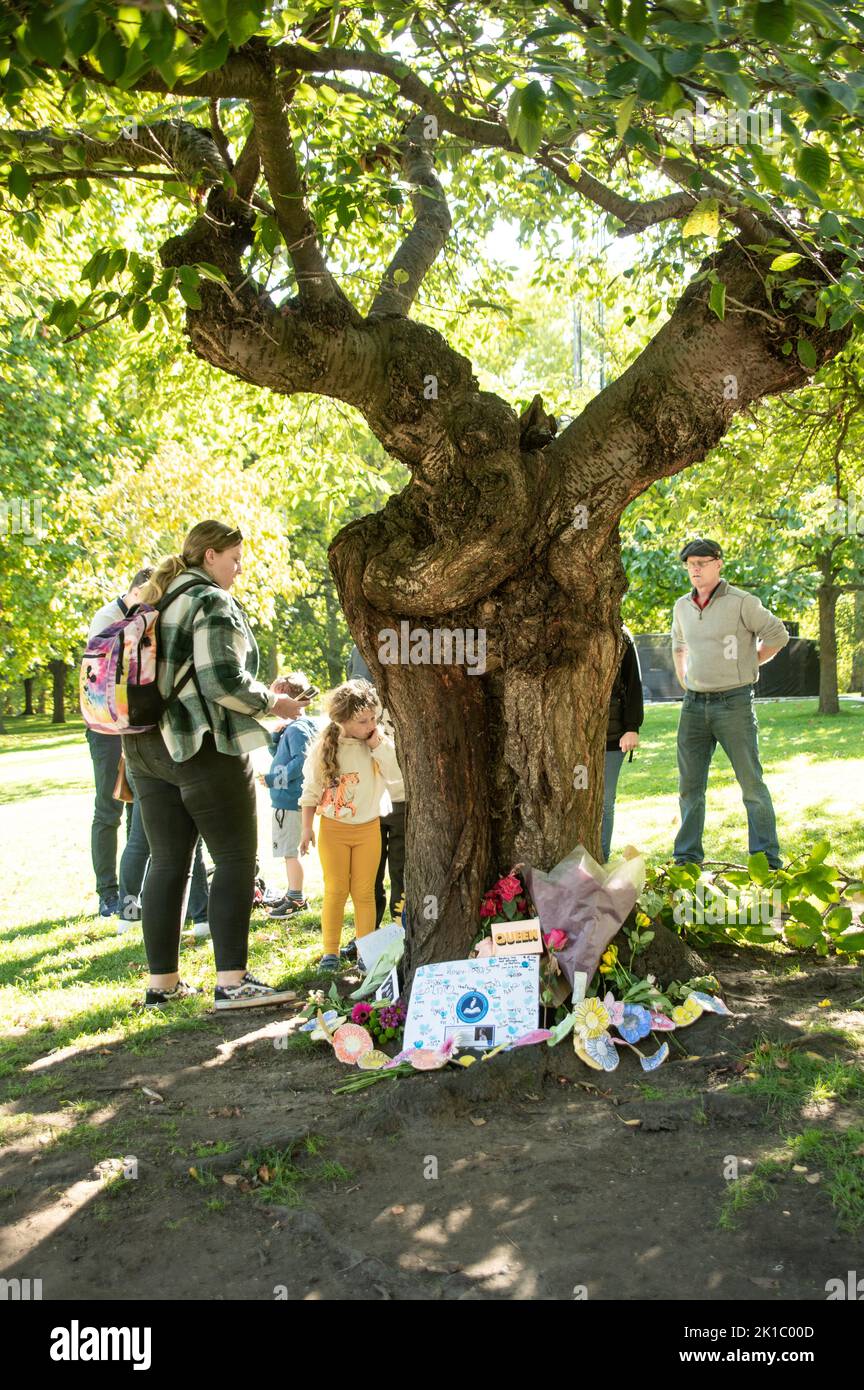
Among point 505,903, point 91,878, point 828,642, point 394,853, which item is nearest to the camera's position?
point 505,903

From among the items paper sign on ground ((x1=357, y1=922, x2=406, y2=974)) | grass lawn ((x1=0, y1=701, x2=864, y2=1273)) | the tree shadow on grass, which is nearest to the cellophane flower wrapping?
grass lawn ((x1=0, y1=701, x2=864, y2=1273))

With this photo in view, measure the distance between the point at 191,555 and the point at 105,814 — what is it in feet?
10.2

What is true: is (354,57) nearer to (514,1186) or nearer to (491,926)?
(491,926)

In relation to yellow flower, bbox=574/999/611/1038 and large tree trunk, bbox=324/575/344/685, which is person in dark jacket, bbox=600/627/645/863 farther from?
large tree trunk, bbox=324/575/344/685

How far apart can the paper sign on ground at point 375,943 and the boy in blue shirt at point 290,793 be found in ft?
6.69

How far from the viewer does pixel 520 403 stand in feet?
33.2

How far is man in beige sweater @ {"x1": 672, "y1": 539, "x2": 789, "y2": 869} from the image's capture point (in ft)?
24.2

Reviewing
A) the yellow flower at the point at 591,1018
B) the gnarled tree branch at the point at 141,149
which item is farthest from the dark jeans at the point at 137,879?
the gnarled tree branch at the point at 141,149

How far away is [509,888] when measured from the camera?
5098mm

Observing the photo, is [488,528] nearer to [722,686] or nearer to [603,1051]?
[603,1051]

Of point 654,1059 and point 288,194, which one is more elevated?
point 288,194

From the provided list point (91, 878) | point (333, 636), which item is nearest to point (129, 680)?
point (91, 878)

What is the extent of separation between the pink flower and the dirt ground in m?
0.79

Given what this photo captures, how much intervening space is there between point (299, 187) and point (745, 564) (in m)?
21.0
